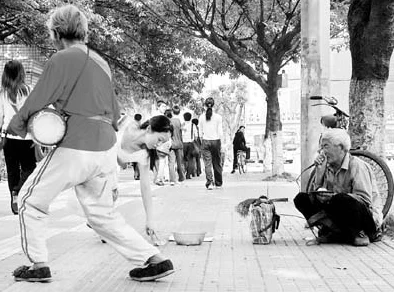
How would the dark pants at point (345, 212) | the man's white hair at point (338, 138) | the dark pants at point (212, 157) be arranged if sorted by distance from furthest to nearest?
the dark pants at point (212, 157), the man's white hair at point (338, 138), the dark pants at point (345, 212)

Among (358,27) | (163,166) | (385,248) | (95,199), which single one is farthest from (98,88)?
(163,166)

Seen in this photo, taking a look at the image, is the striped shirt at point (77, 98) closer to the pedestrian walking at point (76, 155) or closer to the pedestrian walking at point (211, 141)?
the pedestrian walking at point (76, 155)

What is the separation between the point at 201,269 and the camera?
571cm

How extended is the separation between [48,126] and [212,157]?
427 inches

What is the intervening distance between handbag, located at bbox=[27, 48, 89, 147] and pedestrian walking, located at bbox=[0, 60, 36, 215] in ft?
12.9

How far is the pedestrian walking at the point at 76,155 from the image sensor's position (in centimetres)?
478

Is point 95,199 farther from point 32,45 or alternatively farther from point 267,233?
point 32,45

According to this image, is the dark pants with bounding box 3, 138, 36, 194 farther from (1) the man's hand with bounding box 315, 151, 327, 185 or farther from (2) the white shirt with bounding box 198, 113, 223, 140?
(2) the white shirt with bounding box 198, 113, 223, 140

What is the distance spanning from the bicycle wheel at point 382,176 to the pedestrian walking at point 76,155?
3175 mm

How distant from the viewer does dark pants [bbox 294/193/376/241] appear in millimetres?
6484

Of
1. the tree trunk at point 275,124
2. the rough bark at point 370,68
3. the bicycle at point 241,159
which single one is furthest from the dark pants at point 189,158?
the rough bark at point 370,68

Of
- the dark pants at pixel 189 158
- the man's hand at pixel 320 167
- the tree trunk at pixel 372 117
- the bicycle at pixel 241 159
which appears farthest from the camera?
the bicycle at pixel 241 159

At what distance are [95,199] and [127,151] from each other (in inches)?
68.1

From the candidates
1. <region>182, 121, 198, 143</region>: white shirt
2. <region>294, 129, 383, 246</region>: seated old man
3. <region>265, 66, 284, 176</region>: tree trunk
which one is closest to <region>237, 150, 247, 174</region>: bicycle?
<region>265, 66, 284, 176</region>: tree trunk
